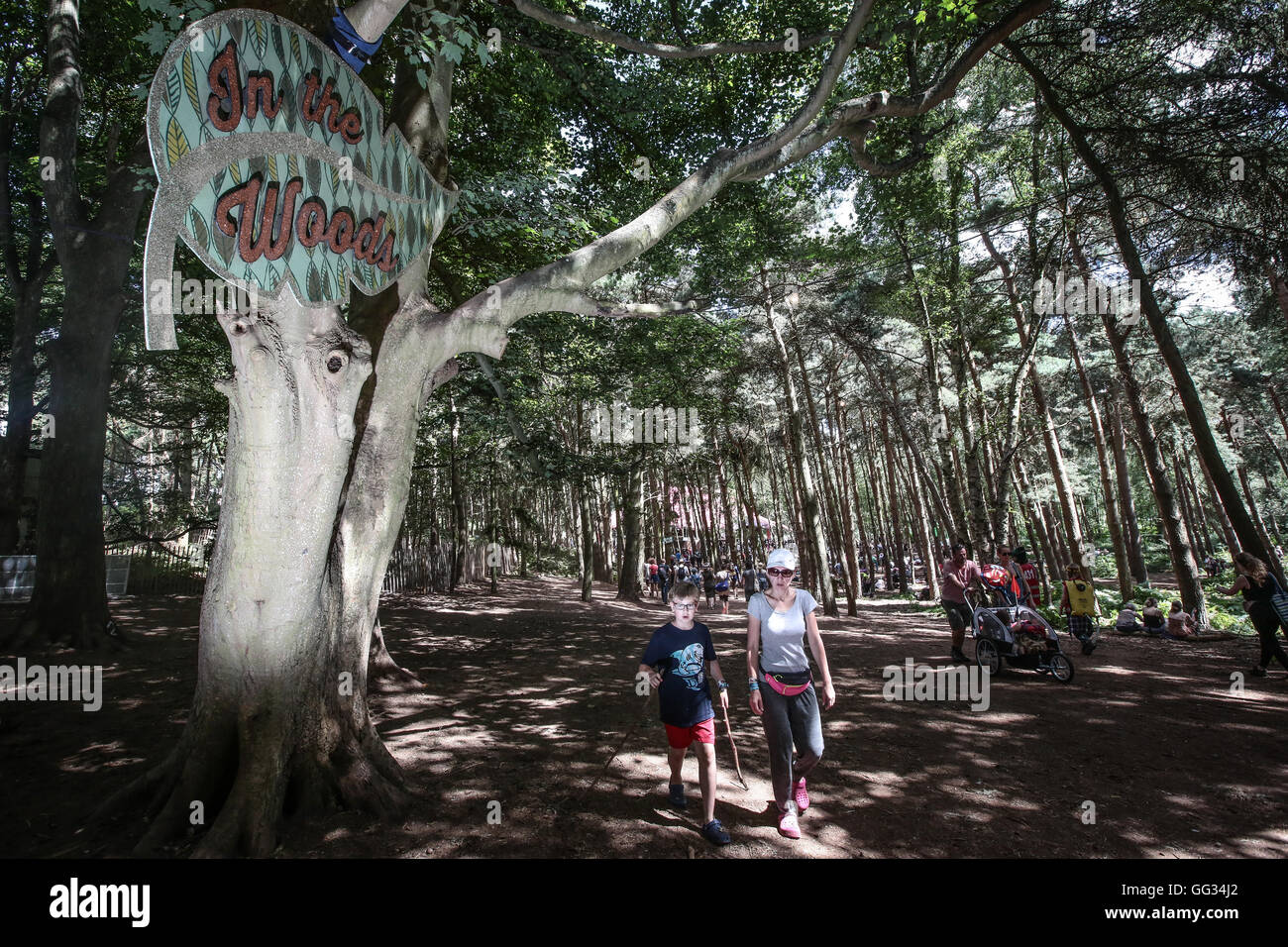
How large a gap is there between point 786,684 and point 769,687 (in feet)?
0.40

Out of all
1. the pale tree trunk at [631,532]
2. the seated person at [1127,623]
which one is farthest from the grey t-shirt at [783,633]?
the pale tree trunk at [631,532]

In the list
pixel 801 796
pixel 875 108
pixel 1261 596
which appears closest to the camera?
pixel 801 796

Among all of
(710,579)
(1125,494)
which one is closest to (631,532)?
(710,579)

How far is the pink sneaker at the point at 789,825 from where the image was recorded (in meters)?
3.75

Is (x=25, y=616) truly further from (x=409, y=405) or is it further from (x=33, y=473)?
(x=33, y=473)

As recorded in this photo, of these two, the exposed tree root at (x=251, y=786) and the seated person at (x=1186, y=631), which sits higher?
the exposed tree root at (x=251, y=786)

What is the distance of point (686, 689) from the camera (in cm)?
389

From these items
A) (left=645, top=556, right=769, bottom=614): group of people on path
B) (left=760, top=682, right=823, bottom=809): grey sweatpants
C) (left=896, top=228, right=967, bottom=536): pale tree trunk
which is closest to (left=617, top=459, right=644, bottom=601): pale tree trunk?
(left=645, top=556, right=769, bottom=614): group of people on path

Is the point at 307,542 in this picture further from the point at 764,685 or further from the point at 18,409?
the point at 18,409

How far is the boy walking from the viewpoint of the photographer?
378 centimetres

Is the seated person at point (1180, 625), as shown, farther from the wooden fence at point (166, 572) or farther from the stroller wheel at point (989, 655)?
the wooden fence at point (166, 572)

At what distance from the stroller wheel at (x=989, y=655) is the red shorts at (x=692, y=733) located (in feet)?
20.8

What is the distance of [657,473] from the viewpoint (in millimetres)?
33031

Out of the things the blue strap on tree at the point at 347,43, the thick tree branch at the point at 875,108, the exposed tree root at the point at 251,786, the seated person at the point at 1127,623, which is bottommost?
the seated person at the point at 1127,623
